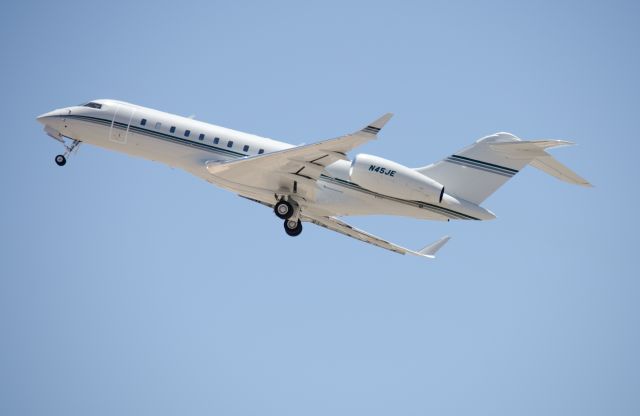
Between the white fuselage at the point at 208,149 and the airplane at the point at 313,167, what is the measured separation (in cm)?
3

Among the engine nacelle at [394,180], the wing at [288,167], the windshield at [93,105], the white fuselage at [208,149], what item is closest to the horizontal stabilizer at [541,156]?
the white fuselage at [208,149]

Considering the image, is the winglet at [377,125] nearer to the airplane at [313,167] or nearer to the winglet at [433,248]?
the airplane at [313,167]

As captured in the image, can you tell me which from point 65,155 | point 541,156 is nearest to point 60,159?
point 65,155

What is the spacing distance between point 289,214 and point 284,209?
191mm

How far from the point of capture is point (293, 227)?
23000 mm

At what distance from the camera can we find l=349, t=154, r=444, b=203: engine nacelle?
20.4 metres

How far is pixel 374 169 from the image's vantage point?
811 inches

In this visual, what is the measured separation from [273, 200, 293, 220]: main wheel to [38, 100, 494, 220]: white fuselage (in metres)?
0.39

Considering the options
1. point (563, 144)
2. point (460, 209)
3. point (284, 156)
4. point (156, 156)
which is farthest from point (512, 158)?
point (156, 156)

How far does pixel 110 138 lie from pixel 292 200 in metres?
5.48

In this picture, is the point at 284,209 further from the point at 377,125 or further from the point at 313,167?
the point at 377,125

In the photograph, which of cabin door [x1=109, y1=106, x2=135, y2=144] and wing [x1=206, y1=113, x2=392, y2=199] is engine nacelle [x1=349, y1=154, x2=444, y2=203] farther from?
cabin door [x1=109, y1=106, x2=135, y2=144]

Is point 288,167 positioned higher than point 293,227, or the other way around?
point 288,167

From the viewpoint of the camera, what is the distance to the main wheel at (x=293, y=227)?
75.3ft
